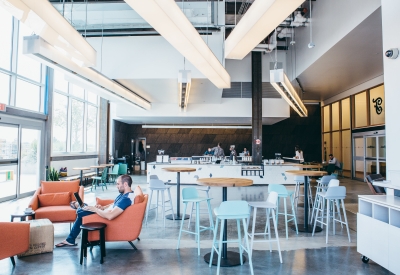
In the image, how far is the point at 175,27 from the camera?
3365mm

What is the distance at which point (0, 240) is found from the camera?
10.7 feet

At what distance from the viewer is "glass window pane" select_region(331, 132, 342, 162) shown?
48.2 ft

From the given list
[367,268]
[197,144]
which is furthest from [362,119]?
[367,268]

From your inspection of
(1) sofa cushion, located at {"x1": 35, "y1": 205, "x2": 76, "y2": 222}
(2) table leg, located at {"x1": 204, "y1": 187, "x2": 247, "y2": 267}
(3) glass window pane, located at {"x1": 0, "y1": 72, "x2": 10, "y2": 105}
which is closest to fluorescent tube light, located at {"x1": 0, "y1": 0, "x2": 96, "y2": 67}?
(1) sofa cushion, located at {"x1": 35, "y1": 205, "x2": 76, "y2": 222}

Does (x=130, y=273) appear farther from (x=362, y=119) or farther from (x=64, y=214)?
(x=362, y=119)

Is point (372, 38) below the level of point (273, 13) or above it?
above

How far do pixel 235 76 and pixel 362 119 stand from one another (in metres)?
5.99

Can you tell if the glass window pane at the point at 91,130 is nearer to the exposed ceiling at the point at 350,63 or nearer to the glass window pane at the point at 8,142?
the glass window pane at the point at 8,142

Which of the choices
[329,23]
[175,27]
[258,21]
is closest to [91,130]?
[329,23]

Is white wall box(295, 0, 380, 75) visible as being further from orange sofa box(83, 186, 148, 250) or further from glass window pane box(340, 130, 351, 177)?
glass window pane box(340, 130, 351, 177)

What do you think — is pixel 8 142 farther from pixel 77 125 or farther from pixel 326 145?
pixel 326 145

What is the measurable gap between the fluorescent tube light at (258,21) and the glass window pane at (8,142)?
711 centimetres

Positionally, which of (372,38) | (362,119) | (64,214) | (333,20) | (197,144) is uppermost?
(333,20)

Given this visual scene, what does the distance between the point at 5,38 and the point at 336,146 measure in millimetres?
15122
